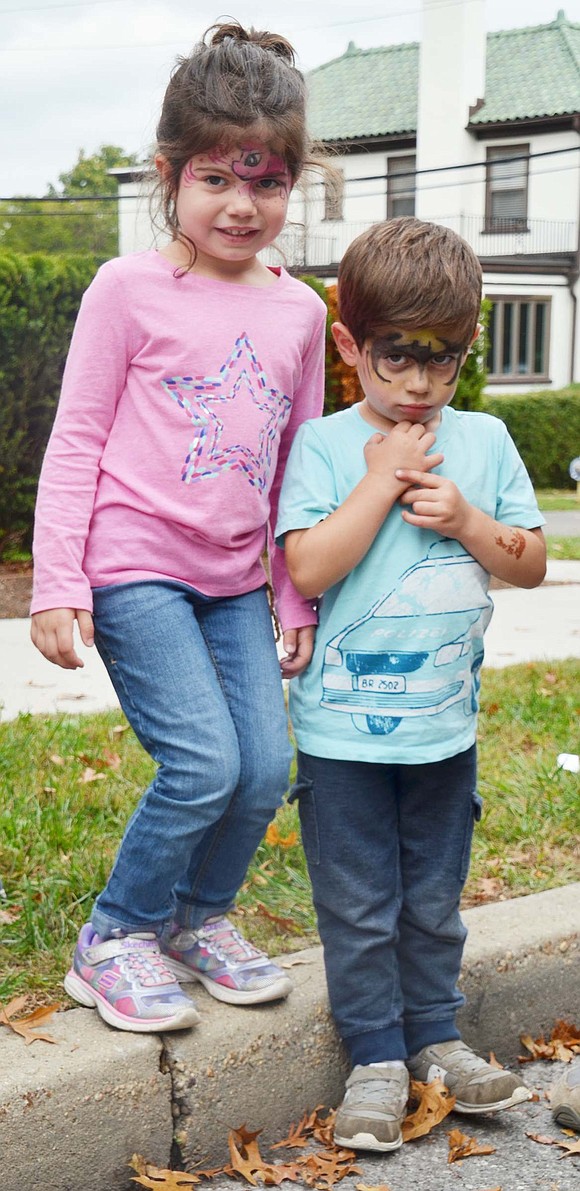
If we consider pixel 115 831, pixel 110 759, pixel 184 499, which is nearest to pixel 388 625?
pixel 184 499

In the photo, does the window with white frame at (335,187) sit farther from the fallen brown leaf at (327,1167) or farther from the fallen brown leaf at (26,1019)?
the fallen brown leaf at (327,1167)

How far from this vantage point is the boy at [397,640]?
2178mm

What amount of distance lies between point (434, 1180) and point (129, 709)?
3.06 feet

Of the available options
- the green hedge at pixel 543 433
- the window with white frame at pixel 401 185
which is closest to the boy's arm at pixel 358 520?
the green hedge at pixel 543 433

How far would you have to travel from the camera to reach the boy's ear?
2307 mm

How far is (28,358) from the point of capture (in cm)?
800

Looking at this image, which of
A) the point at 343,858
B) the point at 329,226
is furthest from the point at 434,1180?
the point at 329,226

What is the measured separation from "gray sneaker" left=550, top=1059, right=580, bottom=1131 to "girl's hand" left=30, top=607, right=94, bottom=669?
1151 mm

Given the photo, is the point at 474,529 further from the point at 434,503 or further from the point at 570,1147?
the point at 570,1147

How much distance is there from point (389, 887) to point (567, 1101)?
0.49m

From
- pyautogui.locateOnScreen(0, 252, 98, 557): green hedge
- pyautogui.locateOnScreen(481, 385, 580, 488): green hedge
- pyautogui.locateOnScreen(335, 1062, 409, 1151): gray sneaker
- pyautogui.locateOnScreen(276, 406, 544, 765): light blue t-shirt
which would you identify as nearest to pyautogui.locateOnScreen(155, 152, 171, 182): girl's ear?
pyautogui.locateOnScreen(276, 406, 544, 765): light blue t-shirt

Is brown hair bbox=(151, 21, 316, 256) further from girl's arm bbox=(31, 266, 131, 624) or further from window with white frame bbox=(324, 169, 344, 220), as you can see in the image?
girl's arm bbox=(31, 266, 131, 624)

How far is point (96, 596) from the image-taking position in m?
2.26

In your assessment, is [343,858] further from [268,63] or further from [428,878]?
[268,63]
